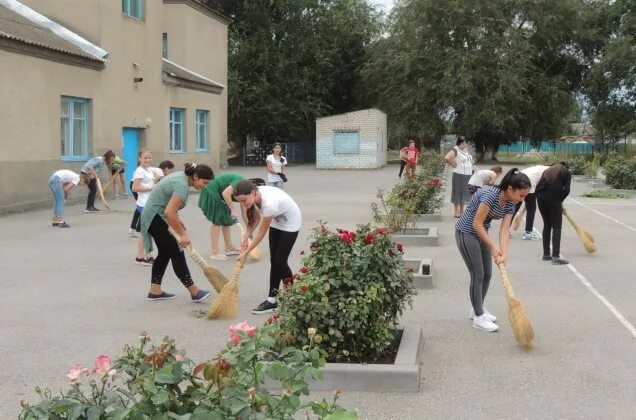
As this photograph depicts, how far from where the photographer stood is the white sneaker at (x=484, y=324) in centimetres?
707

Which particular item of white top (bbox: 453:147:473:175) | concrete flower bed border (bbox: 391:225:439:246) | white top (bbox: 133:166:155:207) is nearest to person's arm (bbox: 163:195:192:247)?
white top (bbox: 133:166:155:207)

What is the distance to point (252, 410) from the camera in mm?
2918

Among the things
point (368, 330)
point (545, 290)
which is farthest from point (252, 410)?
point (545, 290)

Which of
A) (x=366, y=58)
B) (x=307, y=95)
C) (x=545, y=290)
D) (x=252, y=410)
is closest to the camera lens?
(x=252, y=410)

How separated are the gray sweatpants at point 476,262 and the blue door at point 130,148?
18.0 meters

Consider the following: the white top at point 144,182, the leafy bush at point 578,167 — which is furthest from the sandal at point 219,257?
the leafy bush at point 578,167

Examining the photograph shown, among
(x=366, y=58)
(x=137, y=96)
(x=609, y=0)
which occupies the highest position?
(x=609, y=0)

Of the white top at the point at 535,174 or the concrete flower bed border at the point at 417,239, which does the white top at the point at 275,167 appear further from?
the white top at the point at 535,174

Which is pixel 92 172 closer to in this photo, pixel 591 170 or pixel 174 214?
pixel 174 214

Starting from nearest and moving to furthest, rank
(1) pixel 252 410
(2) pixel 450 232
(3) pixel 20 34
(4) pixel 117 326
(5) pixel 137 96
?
(1) pixel 252 410
(4) pixel 117 326
(2) pixel 450 232
(3) pixel 20 34
(5) pixel 137 96

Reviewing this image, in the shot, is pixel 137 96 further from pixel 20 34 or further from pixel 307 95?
pixel 307 95

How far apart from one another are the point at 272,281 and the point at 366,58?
44273 millimetres

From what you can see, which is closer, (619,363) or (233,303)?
(619,363)

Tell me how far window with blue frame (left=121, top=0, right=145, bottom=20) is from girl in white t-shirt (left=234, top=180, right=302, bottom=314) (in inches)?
687
